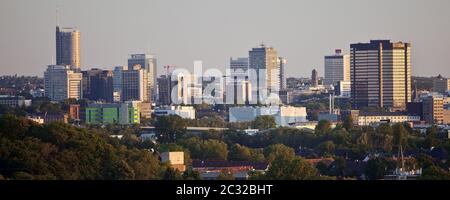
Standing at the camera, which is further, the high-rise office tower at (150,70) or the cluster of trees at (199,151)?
the high-rise office tower at (150,70)

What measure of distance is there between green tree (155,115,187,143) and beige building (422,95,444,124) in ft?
21.2

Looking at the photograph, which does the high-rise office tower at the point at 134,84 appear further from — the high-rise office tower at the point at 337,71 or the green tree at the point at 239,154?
the green tree at the point at 239,154

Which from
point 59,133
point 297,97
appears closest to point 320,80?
point 297,97

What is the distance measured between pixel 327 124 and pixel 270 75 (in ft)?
38.8

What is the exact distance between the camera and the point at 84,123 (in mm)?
25531

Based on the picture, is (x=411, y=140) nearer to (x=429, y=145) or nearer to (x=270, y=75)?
(x=429, y=145)

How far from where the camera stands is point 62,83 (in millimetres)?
32125

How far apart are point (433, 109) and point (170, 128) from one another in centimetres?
812

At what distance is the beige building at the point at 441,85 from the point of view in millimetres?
29538

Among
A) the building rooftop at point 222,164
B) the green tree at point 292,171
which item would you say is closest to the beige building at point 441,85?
the building rooftop at point 222,164

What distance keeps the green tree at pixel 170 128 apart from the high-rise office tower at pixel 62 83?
7.01 m

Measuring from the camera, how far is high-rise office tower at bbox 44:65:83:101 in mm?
31328

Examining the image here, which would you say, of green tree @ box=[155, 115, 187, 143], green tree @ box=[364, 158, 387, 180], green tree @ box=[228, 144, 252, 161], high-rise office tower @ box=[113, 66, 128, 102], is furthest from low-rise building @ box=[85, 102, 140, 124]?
green tree @ box=[364, 158, 387, 180]

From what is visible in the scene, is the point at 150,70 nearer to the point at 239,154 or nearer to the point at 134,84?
the point at 134,84
